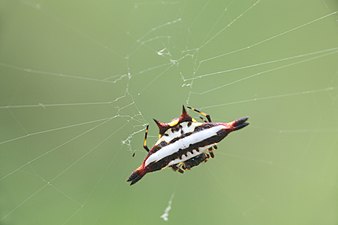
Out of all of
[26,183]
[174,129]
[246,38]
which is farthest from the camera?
[246,38]

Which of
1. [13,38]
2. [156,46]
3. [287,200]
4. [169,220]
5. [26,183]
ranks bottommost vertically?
[287,200]

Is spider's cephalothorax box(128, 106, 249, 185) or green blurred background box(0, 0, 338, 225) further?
green blurred background box(0, 0, 338, 225)

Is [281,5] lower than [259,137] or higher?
higher

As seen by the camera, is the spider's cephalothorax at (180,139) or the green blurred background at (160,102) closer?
the spider's cephalothorax at (180,139)

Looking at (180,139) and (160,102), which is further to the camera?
(160,102)

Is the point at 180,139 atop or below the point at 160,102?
below

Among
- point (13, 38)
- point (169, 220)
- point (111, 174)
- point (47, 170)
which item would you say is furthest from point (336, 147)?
point (13, 38)

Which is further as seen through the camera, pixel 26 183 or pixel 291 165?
pixel 291 165

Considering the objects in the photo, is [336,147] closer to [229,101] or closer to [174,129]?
[229,101]
